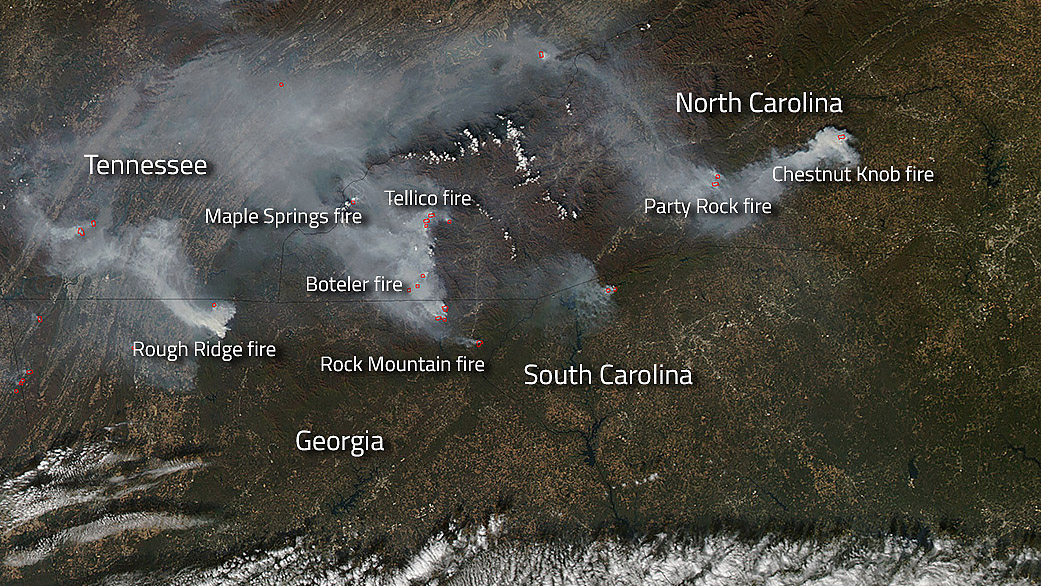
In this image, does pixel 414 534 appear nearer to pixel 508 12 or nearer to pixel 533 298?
pixel 533 298

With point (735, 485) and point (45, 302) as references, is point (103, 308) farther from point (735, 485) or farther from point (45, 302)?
point (735, 485)

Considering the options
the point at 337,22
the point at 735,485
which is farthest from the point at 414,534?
the point at 337,22

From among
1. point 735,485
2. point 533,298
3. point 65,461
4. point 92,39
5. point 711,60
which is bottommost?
point 735,485

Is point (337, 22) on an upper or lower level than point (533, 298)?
upper

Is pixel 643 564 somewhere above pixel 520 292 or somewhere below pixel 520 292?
below

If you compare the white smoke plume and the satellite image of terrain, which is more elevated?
the satellite image of terrain

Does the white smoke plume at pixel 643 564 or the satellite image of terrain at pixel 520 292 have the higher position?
the satellite image of terrain at pixel 520 292
